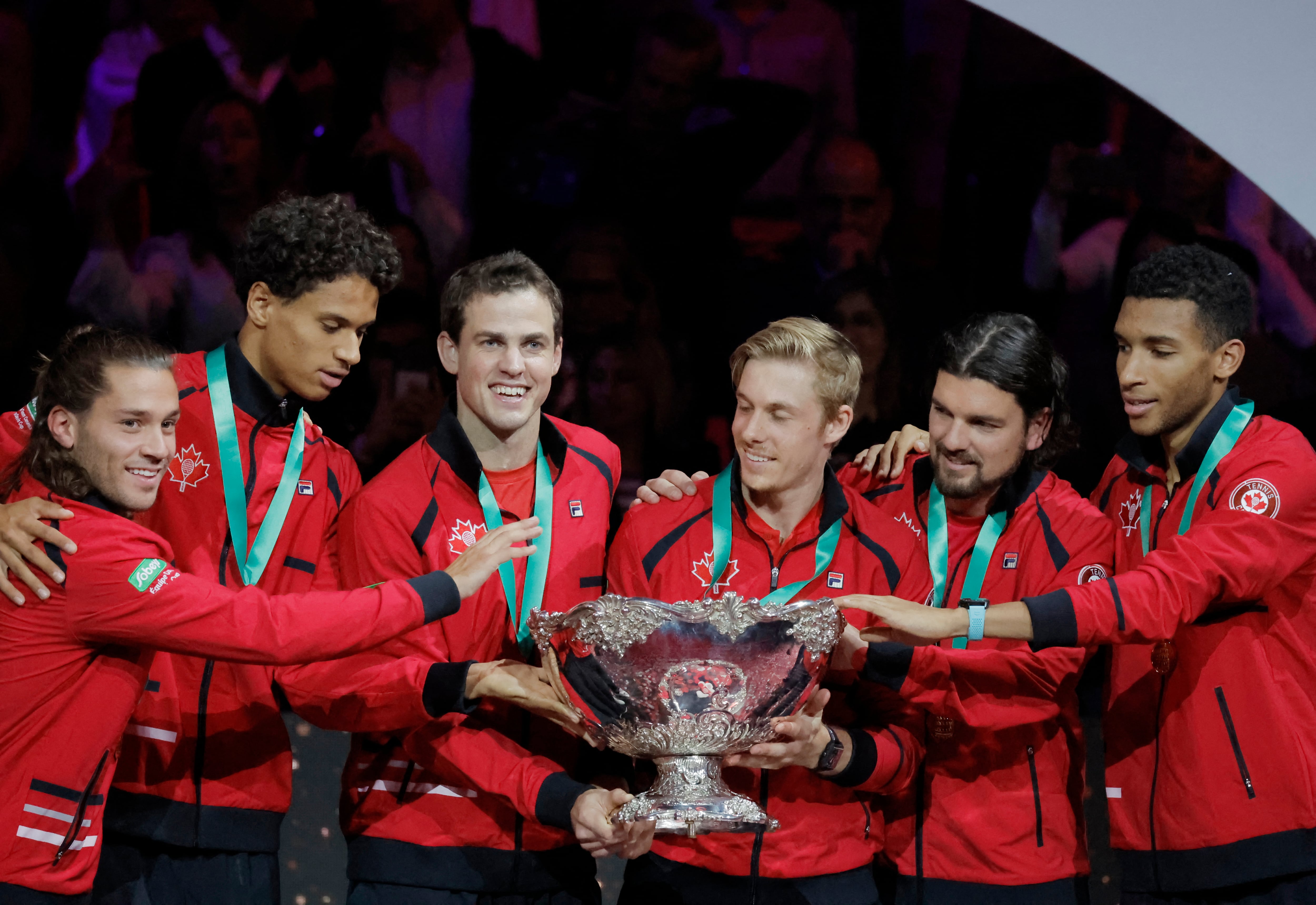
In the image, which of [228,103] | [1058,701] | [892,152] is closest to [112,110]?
[228,103]

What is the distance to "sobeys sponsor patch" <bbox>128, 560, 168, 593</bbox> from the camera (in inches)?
103

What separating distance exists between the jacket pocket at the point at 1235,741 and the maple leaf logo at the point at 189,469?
2668 millimetres

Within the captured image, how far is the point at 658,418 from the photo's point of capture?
466 centimetres

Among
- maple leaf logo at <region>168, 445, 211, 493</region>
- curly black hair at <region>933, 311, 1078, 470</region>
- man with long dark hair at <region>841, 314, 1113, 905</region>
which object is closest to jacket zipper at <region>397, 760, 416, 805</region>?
maple leaf logo at <region>168, 445, 211, 493</region>

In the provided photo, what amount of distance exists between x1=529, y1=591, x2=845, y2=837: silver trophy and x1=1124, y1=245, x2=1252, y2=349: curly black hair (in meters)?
1.39

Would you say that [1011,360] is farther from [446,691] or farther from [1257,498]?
[446,691]

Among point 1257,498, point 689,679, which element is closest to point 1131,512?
point 1257,498

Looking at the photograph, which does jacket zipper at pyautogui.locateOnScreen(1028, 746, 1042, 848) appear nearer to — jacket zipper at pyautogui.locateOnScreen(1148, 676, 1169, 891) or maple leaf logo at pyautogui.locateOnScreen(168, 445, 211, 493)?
jacket zipper at pyautogui.locateOnScreen(1148, 676, 1169, 891)

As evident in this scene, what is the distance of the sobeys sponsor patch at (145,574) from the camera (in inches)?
103

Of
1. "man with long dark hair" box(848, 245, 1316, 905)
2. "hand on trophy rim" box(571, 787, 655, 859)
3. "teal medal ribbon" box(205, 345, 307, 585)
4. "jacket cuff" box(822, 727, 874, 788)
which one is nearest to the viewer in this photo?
"hand on trophy rim" box(571, 787, 655, 859)

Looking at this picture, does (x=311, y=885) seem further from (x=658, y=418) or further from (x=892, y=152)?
(x=892, y=152)

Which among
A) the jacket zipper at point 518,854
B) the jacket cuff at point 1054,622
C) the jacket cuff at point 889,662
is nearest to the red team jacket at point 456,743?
the jacket zipper at point 518,854

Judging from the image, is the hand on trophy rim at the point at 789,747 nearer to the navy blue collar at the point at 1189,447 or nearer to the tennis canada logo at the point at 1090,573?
the tennis canada logo at the point at 1090,573

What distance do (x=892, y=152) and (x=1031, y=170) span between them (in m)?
0.52
